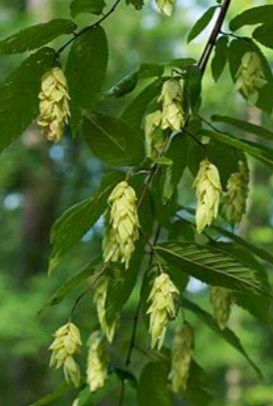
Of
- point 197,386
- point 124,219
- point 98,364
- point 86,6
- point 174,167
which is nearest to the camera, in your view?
point 124,219

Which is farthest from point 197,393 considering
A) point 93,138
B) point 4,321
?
point 4,321

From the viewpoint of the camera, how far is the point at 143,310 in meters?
1.12

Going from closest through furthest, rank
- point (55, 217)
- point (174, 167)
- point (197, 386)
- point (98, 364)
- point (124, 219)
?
point (124, 219), point (174, 167), point (98, 364), point (197, 386), point (55, 217)

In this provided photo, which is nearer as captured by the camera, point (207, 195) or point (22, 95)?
point (207, 195)

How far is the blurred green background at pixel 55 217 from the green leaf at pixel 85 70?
449 cm

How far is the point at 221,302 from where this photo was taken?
108 centimetres

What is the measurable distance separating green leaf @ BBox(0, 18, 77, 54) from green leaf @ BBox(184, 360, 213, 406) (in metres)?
0.53

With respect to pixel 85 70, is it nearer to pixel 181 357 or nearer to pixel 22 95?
pixel 22 95

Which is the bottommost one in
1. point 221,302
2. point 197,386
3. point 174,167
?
point 197,386

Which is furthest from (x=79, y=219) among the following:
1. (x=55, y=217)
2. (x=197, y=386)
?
(x=55, y=217)

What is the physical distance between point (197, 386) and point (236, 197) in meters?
0.37

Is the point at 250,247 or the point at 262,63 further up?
the point at 262,63

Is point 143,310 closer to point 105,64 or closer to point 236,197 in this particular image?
point 236,197

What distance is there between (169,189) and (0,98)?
212 millimetres
